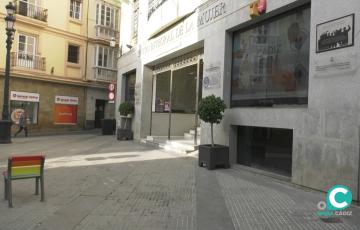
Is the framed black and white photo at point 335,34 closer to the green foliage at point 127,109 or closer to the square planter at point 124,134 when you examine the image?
the green foliage at point 127,109

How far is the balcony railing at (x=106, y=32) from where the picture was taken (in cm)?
2766

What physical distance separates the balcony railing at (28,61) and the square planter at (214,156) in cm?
1779

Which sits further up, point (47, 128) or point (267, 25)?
point (267, 25)

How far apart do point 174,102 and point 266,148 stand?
7945 mm

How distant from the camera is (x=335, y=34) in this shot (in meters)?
6.55

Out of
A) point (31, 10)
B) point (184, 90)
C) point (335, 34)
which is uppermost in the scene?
point (31, 10)

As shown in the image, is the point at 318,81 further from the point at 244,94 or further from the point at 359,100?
the point at 244,94

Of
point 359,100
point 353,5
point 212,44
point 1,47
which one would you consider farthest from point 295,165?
point 1,47

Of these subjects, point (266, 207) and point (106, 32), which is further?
point (106, 32)

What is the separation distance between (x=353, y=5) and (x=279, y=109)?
267 cm

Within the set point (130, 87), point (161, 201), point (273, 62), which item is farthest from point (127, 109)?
point (161, 201)

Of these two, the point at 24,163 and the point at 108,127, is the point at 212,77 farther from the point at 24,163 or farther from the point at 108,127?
the point at 108,127

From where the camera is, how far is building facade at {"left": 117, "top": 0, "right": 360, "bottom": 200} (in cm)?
631

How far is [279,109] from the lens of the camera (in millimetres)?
7992
